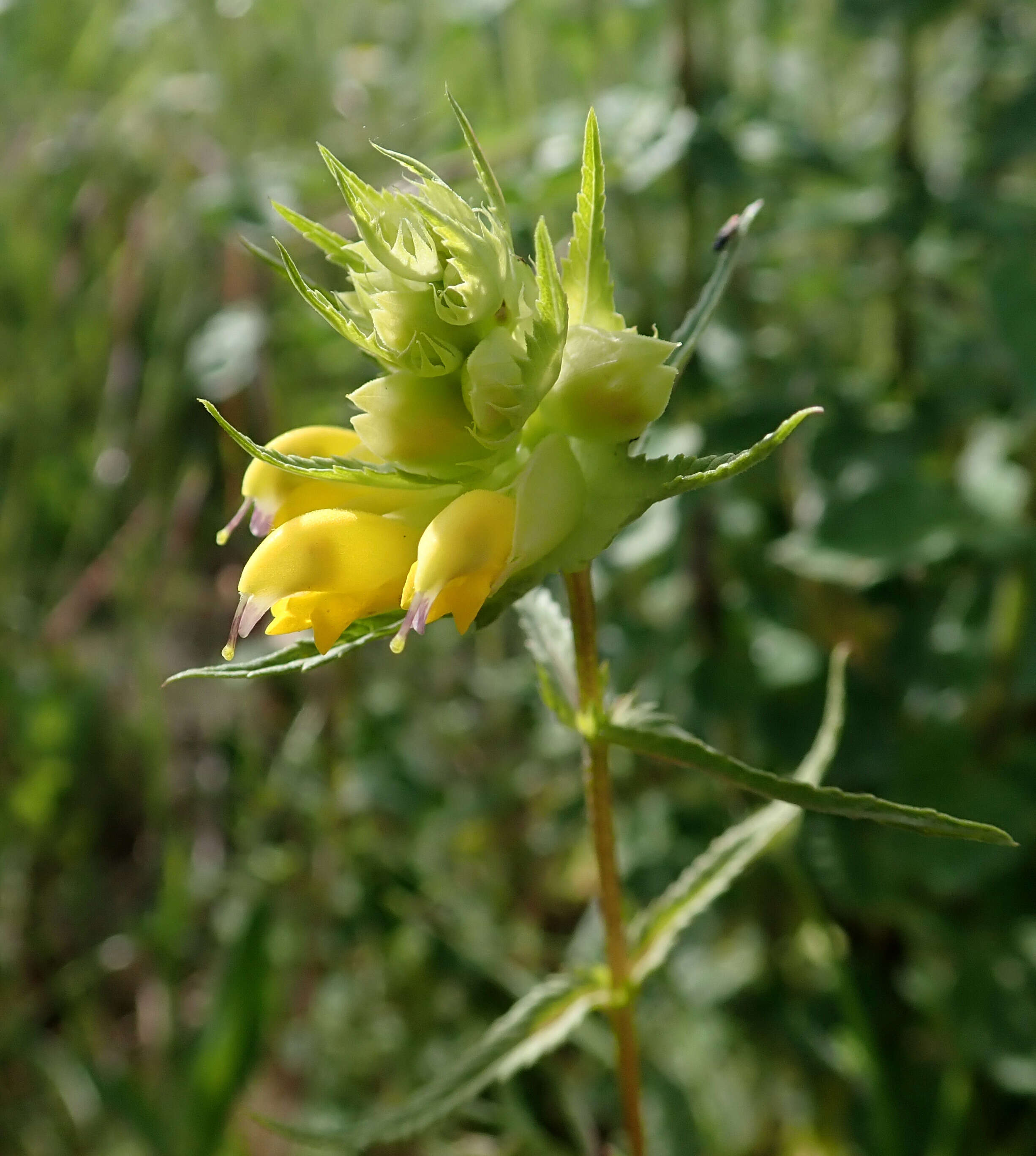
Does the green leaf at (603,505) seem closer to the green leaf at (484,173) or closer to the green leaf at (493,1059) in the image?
the green leaf at (484,173)

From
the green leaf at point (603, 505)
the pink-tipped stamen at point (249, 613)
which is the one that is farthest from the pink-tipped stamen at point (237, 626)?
the green leaf at point (603, 505)

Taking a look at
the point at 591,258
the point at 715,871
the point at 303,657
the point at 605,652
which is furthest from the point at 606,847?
the point at 605,652

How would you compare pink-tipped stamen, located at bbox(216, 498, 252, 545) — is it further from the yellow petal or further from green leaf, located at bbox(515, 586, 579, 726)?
green leaf, located at bbox(515, 586, 579, 726)

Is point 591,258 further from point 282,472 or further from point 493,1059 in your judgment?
point 493,1059

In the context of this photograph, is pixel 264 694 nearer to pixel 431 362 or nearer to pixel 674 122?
pixel 674 122

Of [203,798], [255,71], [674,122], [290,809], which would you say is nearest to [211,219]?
[674,122]

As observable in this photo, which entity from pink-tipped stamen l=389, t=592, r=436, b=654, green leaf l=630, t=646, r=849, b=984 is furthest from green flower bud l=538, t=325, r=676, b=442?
green leaf l=630, t=646, r=849, b=984
